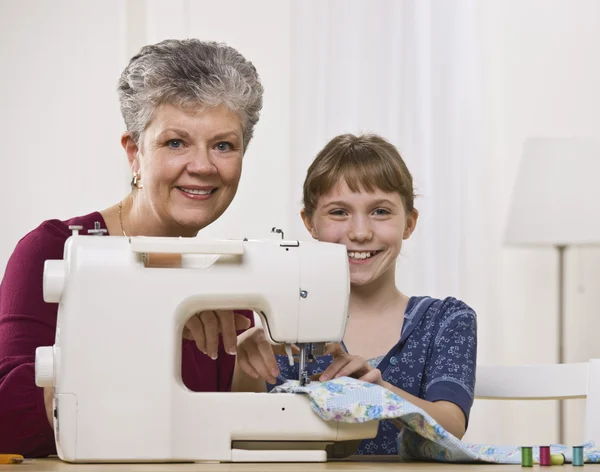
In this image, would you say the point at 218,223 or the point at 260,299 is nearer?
the point at 260,299

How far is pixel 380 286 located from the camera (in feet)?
6.66

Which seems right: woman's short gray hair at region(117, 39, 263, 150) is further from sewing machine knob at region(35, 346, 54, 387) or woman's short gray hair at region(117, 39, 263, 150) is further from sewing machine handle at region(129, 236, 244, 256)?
sewing machine knob at region(35, 346, 54, 387)

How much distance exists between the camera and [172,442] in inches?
52.4

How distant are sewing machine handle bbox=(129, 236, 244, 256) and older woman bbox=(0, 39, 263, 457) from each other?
1.33ft

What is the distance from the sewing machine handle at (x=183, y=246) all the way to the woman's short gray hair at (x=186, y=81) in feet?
1.67

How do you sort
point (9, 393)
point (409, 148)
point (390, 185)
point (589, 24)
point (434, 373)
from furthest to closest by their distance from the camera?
point (589, 24), point (409, 148), point (390, 185), point (434, 373), point (9, 393)

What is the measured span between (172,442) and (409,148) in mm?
2203

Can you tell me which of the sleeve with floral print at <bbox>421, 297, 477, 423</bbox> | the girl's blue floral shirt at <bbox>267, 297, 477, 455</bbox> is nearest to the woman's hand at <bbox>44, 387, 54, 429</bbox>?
the girl's blue floral shirt at <bbox>267, 297, 477, 455</bbox>

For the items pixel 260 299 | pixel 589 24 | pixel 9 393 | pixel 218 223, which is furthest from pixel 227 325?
pixel 589 24

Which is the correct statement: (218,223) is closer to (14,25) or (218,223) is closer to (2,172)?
(2,172)

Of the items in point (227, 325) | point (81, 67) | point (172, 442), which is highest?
point (81, 67)

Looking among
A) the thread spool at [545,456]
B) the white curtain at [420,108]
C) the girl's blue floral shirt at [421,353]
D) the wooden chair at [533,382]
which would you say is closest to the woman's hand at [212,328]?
the girl's blue floral shirt at [421,353]

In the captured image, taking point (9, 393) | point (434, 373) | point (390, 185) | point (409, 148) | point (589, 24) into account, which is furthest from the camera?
point (589, 24)

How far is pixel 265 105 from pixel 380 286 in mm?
1678
